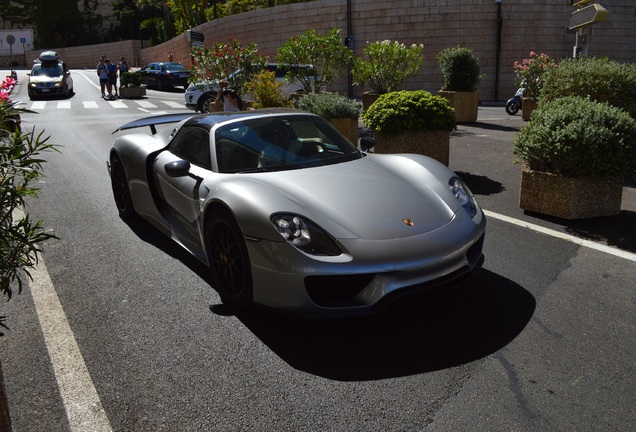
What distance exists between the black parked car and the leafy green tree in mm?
20336

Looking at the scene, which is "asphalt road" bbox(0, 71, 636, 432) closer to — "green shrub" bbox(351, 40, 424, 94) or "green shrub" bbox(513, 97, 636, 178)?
"green shrub" bbox(513, 97, 636, 178)

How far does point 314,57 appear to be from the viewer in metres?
13.7

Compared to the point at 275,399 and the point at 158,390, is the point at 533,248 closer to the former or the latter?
the point at 275,399

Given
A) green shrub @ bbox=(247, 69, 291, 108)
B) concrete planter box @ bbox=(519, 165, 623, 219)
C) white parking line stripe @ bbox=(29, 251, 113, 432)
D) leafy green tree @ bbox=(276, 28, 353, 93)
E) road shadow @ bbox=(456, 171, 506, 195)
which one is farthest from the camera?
leafy green tree @ bbox=(276, 28, 353, 93)

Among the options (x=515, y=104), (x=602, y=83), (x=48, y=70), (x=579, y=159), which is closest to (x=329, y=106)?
(x=602, y=83)

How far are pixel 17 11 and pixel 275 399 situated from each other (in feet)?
362

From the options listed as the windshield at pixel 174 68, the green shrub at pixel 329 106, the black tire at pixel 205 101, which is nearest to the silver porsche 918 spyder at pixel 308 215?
the green shrub at pixel 329 106

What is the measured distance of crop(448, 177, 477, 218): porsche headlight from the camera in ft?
14.5

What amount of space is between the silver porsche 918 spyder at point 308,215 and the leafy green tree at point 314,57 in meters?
8.48

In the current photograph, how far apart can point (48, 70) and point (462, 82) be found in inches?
872

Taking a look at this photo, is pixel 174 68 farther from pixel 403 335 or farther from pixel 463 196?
pixel 403 335

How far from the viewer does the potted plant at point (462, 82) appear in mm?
15927

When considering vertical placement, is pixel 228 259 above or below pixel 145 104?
above

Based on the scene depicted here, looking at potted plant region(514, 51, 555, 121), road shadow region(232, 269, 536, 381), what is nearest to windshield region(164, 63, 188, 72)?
potted plant region(514, 51, 555, 121)
